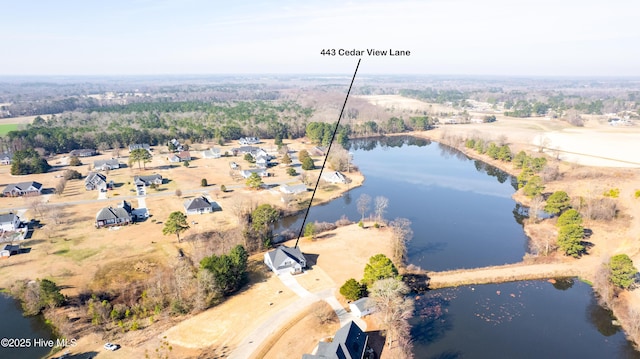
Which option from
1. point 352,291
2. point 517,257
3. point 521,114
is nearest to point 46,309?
point 352,291

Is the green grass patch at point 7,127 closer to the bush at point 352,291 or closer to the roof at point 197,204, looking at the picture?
the roof at point 197,204

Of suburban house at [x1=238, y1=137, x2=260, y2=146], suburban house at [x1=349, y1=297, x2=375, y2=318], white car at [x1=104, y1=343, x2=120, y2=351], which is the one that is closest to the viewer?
white car at [x1=104, y1=343, x2=120, y2=351]

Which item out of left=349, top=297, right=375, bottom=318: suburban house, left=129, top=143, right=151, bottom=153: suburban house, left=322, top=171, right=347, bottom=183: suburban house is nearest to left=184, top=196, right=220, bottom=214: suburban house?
left=322, top=171, right=347, bottom=183: suburban house

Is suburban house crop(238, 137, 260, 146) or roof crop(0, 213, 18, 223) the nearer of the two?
roof crop(0, 213, 18, 223)

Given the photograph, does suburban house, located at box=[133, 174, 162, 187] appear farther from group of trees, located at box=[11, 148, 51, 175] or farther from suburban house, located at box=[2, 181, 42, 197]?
group of trees, located at box=[11, 148, 51, 175]

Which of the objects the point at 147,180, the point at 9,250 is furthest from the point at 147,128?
the point at 9,250

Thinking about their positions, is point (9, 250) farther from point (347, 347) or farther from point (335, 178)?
point (335, 178)
